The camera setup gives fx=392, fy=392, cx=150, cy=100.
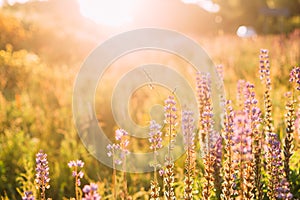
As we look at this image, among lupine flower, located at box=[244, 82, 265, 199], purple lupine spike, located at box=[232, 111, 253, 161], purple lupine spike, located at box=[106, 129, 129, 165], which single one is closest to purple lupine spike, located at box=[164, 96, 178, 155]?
purple lupine spike, located at box=[106, 129, 129, 165]

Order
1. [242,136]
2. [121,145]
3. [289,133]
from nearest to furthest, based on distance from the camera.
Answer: [242,136] → [121,145] → [289,133]

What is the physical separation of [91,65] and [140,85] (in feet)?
11.4

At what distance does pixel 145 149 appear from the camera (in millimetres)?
5148

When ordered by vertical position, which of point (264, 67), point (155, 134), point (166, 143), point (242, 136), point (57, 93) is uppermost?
point (57, 93)

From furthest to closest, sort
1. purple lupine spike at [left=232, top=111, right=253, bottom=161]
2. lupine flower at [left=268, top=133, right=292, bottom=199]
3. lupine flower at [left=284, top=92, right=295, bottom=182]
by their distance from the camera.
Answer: lupine flower at [left=284, top=92, right=295, bottom=182], lupine flower at [left=268, top=133, right=292, bottom=199], purple lupine spike at [left=232, top=111, right=253, bottom=161]

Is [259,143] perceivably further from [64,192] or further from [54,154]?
[54,154]

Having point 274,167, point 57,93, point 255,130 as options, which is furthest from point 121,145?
point 57,93

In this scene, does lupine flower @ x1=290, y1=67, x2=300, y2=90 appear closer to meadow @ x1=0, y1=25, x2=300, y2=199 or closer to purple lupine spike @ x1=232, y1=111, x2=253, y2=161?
meadow @ x1=0, y1=25, x2=300, y2=199

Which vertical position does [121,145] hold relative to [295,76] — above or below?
below

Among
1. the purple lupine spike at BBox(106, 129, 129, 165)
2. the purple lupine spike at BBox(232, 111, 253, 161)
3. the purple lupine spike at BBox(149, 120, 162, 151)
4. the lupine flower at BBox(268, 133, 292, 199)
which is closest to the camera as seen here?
the purple lupine spike at BBox(232, 111, 253, 161)

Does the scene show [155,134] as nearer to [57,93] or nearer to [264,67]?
[264,67]

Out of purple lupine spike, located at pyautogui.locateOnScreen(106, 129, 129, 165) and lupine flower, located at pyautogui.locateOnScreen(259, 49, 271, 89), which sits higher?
lupine flower, located at pyautogui.locateOnScreen(259, 49, 271, 89)

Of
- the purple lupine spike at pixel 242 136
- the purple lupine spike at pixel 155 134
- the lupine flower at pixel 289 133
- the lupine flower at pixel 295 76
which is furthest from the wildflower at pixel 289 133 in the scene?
the purple lupine spike at pixel 242 136

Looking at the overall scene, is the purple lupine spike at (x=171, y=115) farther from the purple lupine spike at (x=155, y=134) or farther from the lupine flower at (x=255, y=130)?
the lupine flower at (x=255, y=130)
